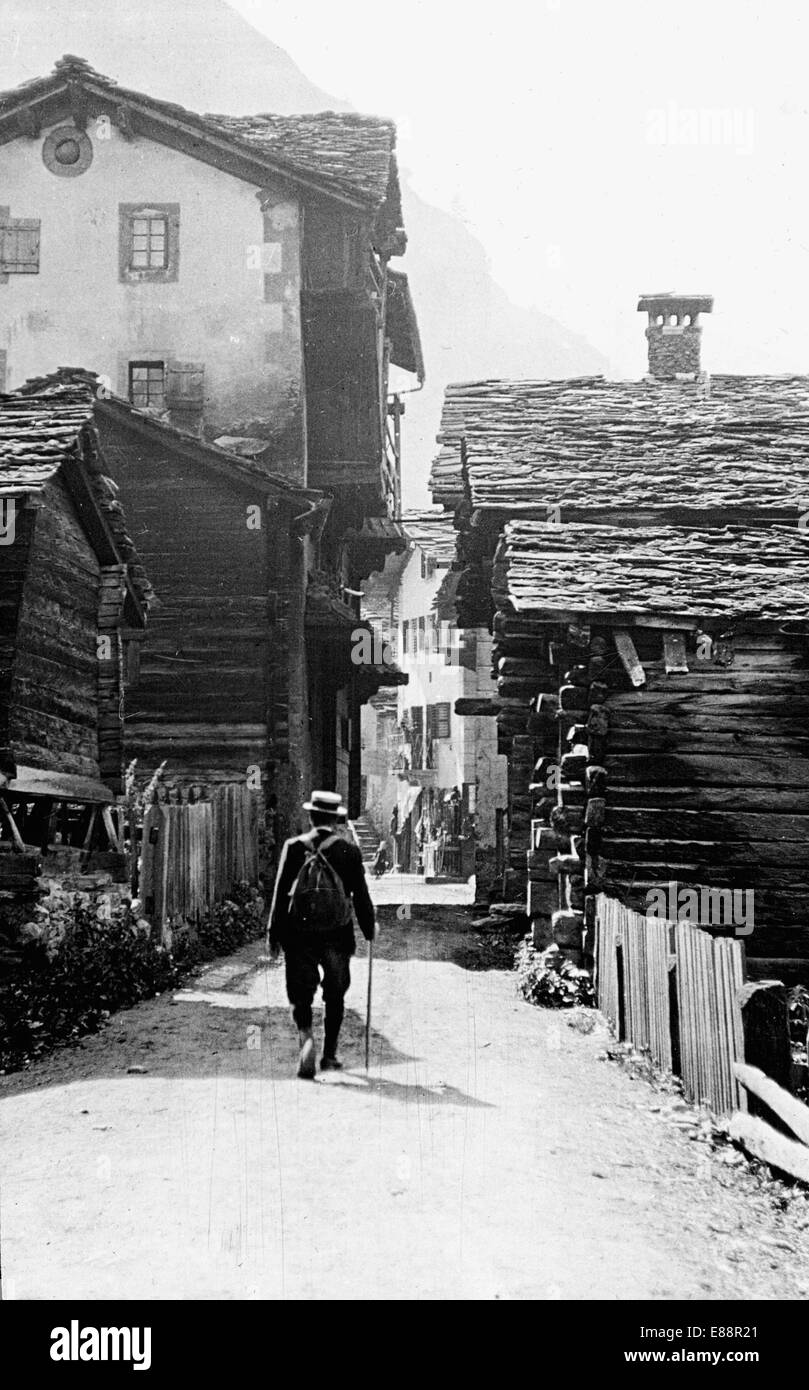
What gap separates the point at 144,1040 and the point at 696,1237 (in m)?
5.38

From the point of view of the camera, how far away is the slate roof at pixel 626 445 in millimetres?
15641

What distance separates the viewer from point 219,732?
790 inches

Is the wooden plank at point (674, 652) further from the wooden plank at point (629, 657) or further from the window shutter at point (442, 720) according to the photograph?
the window shutter at point (442, 720)

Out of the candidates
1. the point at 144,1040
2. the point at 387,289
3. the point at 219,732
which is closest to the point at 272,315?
the point at 387,289

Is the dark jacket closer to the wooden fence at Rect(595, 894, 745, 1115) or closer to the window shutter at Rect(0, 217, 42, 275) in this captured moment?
the wooden fence at Rect(595, 894, 745, 1115)

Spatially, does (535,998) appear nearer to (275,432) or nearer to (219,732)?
(219,732)

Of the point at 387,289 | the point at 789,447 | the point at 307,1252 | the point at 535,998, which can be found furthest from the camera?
the point at 387,289

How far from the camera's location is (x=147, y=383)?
23.5 m

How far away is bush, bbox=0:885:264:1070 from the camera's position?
33.4 ft

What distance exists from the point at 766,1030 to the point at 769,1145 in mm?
824

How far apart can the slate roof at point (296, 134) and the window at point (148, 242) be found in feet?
5.09

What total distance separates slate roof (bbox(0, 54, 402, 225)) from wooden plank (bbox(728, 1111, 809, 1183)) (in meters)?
18.7

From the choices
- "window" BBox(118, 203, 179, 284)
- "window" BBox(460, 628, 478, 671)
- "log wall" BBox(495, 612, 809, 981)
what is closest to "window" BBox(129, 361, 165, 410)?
"window" BBox(118, 203, 179, 284)

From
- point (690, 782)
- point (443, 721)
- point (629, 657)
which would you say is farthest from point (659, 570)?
point (443, 721)
